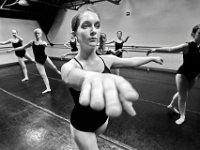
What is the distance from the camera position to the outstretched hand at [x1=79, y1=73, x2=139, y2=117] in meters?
0.37

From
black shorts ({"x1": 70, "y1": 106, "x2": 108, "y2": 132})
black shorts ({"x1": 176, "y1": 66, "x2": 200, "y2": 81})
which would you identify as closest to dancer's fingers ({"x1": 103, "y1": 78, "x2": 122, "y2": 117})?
black shorts ({"x1": 70, "y1": 106, "x2": 108, "y2": 132})

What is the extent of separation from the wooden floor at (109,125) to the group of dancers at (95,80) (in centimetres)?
57

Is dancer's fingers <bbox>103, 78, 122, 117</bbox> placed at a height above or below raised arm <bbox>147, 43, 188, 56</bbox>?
below

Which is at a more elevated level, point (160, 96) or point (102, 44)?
point (102, 44)

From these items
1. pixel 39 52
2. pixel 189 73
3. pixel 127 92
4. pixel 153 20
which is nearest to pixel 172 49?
pixel 189 73

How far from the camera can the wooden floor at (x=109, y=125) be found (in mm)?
1914

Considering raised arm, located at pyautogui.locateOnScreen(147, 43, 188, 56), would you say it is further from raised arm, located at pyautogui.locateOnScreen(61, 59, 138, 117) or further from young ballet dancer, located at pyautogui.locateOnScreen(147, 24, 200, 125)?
raised arm, located at pyautogui.locateOnScreen(61, 59, 138, 117)

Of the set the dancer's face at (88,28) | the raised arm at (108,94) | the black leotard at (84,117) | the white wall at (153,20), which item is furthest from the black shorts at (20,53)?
the raised arm at (108,94)

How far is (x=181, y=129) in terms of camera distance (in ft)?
7.07

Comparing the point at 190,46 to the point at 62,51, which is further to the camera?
the point at 62,51

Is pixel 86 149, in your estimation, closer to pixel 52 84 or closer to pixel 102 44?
pixel 102 44

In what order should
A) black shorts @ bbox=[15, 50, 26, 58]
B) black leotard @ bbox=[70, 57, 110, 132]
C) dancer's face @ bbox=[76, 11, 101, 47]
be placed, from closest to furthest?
dancer's face @ bbox=[76, 11, 101, 47] < black leotard @ bbox=[70, 57, 110, 132] < black shorts @ bbox=[15, 50, 26, 58]

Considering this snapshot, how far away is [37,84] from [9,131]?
227 cm

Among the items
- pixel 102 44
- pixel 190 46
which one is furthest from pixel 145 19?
pixel 190 46
